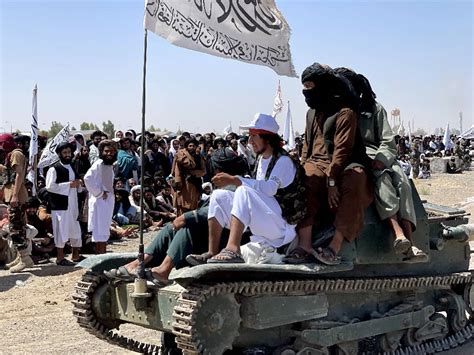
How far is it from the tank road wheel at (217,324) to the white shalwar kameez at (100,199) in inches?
245

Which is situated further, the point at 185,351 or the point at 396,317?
the point at 396,317

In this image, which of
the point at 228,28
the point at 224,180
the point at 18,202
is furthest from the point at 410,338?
the point at 18,202

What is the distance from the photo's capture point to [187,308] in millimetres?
5605

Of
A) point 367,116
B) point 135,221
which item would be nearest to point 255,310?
point 367,116

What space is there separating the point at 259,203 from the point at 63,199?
6.48 metres

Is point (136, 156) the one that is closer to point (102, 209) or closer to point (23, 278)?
point (102, 209)

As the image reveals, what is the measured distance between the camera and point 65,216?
1191 cm

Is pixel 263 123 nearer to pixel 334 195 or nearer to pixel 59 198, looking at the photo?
pixel 334 195

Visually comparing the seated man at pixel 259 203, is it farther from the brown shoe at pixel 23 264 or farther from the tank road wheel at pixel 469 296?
the brown shoe at pixel 23 264

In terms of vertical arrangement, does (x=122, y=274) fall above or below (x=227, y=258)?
below

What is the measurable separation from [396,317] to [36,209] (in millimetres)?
7636

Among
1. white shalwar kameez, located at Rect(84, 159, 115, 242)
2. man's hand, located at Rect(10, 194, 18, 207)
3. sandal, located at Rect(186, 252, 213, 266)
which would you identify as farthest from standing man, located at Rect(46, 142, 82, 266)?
sandal, located at Rect(186, 252, 213, 266)

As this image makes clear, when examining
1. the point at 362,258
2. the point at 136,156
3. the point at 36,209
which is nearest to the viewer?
the point at 362,258

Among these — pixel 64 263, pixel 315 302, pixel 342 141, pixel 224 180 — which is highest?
pixel 342 141
